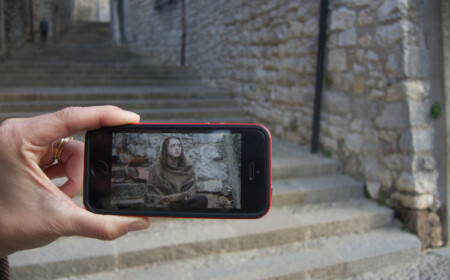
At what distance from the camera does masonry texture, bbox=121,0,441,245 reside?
2715 mm

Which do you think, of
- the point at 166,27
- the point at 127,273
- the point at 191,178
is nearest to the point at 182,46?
the point at 166,27

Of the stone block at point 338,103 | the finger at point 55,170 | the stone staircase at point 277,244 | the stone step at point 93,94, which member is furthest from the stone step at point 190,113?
the finger at point 55,170

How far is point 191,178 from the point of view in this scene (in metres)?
0.89

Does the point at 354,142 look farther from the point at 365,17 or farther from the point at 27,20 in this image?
the point at 27,20

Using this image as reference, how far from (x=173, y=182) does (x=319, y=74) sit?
2.89 metres

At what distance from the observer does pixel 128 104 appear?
4590 millimetres

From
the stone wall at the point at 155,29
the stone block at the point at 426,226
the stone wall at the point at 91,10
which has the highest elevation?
the stone wall at the point at 91,10

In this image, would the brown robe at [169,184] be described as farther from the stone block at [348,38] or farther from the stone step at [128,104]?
the stone step at [128,104]

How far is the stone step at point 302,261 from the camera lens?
229 cm

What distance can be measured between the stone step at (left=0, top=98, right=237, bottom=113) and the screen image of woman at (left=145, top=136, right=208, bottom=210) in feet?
11.0

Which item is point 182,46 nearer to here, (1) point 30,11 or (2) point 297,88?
(2) point 297,88

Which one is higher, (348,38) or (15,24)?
(15,24)

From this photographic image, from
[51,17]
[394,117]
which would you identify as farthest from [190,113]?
[51,17]

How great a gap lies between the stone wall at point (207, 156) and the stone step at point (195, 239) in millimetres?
1598
